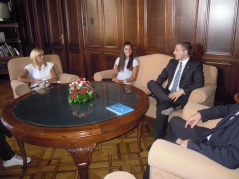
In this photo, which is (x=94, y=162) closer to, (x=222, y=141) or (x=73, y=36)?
(x=222, y=141)

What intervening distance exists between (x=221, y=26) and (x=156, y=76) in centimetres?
98

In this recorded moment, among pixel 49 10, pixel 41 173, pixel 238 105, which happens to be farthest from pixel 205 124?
pixel 49 10

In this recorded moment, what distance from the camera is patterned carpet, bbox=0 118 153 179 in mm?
1832

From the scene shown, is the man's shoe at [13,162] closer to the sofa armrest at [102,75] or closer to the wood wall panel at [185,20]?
the sofa armrest at [102,75]

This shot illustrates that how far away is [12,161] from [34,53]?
1.36 metres

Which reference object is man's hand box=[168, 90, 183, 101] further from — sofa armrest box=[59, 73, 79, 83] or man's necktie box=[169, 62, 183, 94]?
sofa armrest box=[59, 73, 79, 83]

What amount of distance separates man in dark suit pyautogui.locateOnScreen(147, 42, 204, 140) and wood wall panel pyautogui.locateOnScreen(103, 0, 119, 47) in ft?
5.61

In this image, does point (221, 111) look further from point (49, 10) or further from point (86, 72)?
point (49, 10)

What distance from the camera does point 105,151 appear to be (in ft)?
7.08

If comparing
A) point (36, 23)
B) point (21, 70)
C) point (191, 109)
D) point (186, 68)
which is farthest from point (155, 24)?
point (36, 23)

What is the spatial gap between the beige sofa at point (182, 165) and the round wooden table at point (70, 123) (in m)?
0.35

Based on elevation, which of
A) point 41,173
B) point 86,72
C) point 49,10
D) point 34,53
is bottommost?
point 41,173

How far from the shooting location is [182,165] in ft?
3.45

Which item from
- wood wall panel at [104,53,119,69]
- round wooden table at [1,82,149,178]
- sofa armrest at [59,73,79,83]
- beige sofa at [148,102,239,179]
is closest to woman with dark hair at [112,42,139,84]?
sofa armrest at [59,73,79,83]
